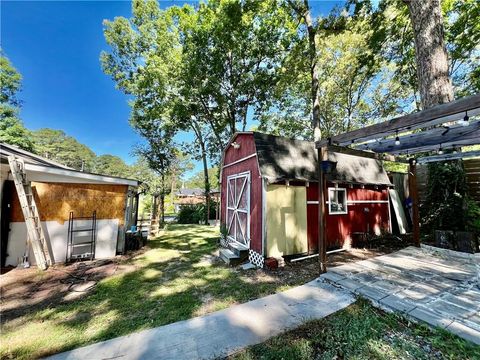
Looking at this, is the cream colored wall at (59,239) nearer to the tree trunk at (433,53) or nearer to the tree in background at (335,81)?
the tree in background at (335,81)

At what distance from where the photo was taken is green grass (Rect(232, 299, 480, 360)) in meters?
2.27

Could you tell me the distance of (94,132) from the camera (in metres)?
42.8

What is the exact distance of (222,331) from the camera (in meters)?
2.80

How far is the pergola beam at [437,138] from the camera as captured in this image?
3.81m

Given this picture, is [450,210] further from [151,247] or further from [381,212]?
[151,247]

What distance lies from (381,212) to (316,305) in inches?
254

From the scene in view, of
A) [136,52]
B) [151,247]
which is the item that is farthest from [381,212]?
[136,52]

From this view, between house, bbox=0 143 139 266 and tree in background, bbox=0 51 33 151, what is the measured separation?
18.9 meters

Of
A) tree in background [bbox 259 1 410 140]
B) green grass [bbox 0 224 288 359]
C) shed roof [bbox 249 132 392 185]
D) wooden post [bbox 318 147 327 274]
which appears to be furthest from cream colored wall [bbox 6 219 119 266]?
tree in background [bbox 259 1 410 140]

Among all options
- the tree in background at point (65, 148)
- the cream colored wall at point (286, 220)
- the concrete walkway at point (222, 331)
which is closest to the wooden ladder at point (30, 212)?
the concrete walkway at point (222, 331)

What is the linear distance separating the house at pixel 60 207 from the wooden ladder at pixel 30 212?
13cm

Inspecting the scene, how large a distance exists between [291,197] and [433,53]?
19.1ft

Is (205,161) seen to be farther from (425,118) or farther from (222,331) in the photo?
(425,118)

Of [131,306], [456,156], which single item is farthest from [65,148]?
[456,156]
